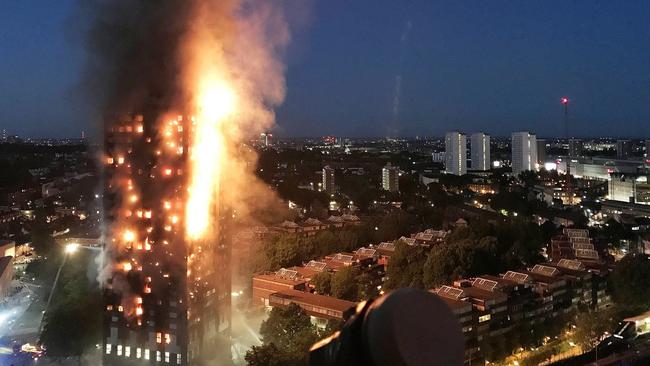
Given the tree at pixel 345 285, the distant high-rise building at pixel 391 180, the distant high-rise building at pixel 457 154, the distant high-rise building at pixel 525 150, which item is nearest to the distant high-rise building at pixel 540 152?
the distant high-rise building at pixel 525 150

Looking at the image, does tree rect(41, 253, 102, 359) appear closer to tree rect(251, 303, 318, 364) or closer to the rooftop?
tree rect(251, 303, 318, 364)

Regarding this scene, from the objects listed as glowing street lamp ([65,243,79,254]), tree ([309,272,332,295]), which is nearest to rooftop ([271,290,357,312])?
tree ([309,272,332,295])

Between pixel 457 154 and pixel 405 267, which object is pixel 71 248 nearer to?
pixel 405 267

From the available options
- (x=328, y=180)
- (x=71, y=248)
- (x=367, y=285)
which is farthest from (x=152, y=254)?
(x=328, y=180)

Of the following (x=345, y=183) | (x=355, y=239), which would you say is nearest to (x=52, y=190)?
(x=345, y=183)

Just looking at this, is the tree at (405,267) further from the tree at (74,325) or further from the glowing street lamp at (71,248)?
the glowing street lamp at (71,248)
